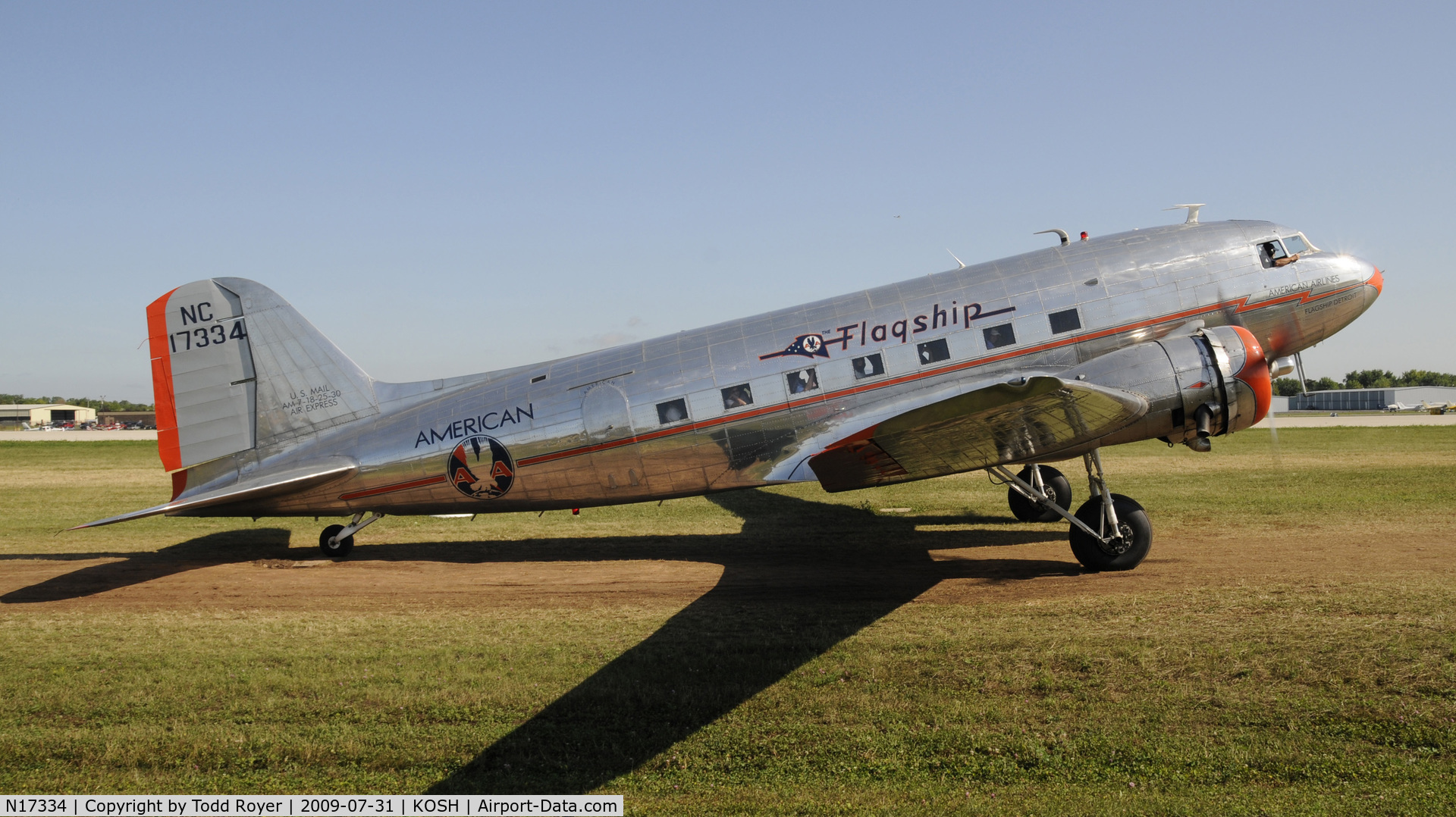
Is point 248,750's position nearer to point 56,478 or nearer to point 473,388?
point 473,388

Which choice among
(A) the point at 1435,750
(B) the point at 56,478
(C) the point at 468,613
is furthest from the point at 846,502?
(B) the point at 56,478

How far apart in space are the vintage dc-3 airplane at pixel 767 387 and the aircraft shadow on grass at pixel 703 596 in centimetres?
150

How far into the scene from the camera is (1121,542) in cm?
1083

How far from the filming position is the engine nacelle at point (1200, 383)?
10250mm

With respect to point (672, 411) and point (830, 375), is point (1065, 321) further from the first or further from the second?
point (672, 411)

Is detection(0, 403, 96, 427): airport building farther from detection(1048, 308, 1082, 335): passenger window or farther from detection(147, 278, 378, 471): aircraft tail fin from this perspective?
detection(1048, 308, 1082, 335): passenger window

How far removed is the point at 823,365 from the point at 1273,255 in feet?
22.4

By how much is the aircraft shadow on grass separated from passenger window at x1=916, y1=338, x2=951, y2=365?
3040mm

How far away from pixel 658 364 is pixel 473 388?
10.7 feet

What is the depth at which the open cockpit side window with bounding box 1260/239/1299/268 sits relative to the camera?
11906mm

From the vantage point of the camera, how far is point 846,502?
19.0 metres
